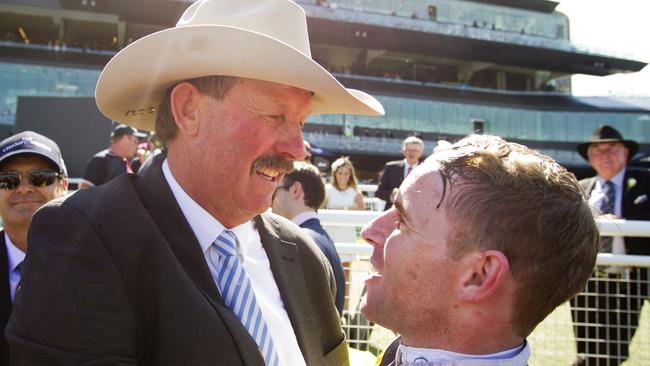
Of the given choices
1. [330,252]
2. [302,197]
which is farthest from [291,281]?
[302,197]

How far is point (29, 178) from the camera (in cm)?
304

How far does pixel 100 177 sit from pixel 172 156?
17.1ft

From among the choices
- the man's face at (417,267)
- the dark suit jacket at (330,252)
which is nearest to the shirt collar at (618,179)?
the dark suit jacket at (330,252)

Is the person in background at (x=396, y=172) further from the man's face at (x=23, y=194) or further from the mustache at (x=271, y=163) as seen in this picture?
the mustache at (x=271, y=163)

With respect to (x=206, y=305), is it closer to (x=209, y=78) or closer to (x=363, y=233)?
(x=363, y=233)

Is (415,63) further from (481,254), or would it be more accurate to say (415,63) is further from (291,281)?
(481,254)

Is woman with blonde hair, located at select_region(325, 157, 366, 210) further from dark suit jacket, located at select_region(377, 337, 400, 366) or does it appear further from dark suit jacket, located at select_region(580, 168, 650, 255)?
dark suit jacket, located at select_region(377, 337, 400, 366)

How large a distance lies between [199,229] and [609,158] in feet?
14.0

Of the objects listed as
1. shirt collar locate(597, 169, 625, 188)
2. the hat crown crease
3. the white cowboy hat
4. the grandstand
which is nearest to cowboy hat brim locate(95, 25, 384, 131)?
the white cowboy hat

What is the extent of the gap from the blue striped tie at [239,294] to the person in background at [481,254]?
38 cm

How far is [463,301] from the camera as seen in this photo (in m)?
1.49

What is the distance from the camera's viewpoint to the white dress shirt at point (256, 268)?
6.10ft

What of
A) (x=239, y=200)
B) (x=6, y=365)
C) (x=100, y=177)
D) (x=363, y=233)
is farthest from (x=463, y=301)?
(x=100, y=177)

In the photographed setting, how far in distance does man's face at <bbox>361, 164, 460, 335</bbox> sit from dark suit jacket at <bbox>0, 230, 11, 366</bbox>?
5.23 ft
